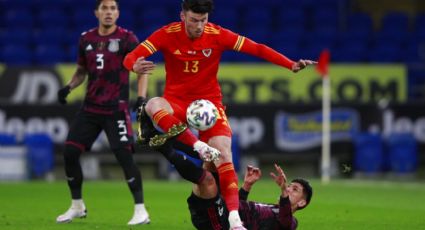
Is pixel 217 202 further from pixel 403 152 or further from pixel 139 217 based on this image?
pixel 403 152

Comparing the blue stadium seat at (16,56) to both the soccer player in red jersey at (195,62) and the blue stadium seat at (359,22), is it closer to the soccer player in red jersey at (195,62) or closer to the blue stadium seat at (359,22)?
the blue stadium seat at (359,22)

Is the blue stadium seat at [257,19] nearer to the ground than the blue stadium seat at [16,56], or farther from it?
farther from it

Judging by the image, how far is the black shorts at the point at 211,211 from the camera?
868 cm

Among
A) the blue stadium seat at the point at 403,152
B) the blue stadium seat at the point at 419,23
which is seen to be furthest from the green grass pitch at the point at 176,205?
the blue stadium seat at the point at 419,23

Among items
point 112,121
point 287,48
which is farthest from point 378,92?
point 112,121

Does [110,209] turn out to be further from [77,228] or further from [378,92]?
[378,92]

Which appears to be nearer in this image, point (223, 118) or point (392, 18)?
point (223, 118)

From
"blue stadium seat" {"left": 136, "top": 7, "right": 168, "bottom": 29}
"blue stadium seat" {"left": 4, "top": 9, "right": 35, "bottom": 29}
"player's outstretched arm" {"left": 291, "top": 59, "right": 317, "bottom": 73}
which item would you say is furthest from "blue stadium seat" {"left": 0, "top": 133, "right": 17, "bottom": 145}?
"player's outstretched arm" {"left": 291, "top": 59, "right": 317, "bottom": 73}

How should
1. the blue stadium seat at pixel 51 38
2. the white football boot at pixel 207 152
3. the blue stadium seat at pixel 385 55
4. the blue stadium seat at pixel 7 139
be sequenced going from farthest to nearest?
the blue stadium seat at pixel 385 55, the blue stadium seat at pixel 51 38, the blue stadium seat at pixel 7 139, the white football boot at pixel 207 152

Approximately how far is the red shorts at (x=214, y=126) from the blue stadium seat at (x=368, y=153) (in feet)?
34.9

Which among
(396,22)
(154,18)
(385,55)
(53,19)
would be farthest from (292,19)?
(53,19)

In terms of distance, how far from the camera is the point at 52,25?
22547 mm

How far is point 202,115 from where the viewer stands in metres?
8.58

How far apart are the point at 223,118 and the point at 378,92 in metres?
11.7
